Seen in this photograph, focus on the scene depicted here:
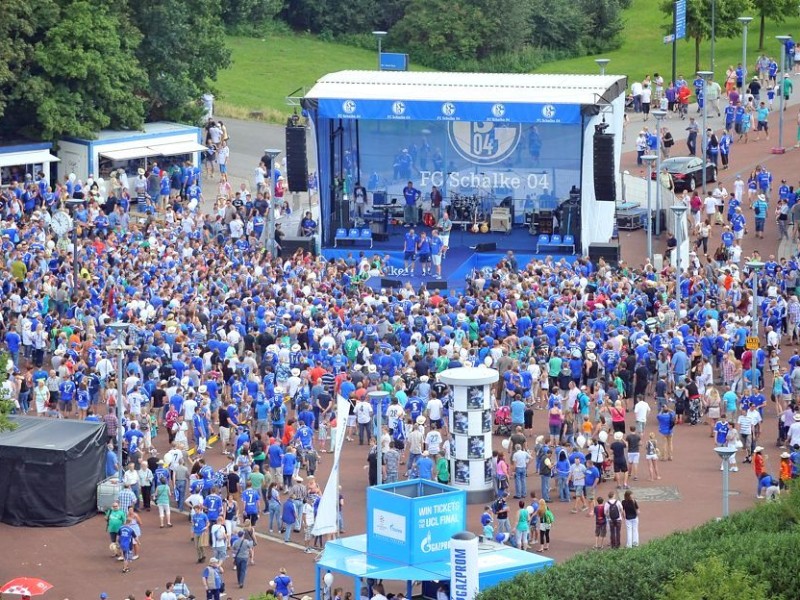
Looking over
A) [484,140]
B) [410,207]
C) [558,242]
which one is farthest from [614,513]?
[484,140]

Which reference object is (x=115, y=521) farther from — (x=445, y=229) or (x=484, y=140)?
(x=484, y=140)

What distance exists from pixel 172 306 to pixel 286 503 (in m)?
9.68

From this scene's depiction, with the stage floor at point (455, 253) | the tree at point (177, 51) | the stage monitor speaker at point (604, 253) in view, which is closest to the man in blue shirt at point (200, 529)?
the stage floor at point (455, 253)

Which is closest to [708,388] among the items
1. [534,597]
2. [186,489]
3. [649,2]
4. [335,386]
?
[335,386]

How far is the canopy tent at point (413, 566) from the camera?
29.2 meters

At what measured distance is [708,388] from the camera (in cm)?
3988

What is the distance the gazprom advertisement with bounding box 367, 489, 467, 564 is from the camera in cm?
2991

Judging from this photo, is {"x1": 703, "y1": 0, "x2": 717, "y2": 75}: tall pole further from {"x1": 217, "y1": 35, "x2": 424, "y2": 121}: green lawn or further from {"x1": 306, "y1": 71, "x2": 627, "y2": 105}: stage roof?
{"x1": 306, "y1": 71, "x2": 627, "y2": 105}: stage roof

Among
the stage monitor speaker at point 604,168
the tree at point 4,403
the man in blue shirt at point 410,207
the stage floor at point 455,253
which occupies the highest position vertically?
the stage monitor speaker at point 604,168

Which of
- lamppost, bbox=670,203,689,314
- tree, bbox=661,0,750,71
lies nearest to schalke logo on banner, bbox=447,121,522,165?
lamppost, bbox=670,203,689,314

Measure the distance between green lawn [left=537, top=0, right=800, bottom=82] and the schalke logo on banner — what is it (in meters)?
23.4

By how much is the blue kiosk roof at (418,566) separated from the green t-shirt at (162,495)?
5016 mm

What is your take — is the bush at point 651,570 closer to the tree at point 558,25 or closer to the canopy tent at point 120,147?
the canopy tent at point 120,147

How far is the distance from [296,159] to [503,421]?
15.4 meters
